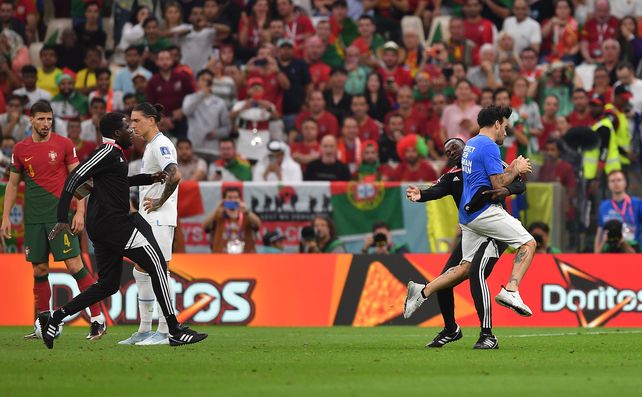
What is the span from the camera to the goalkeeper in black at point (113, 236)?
42.0 ft

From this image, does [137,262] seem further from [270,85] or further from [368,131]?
[270,85]

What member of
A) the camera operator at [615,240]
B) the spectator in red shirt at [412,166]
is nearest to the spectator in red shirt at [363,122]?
the spectator in red shirt at [412,166]

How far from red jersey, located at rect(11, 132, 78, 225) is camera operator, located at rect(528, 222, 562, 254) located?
7.48 metres

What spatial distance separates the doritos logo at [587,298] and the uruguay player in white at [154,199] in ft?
22.4

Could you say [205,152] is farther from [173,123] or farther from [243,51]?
[243,51]

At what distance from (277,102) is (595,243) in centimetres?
685

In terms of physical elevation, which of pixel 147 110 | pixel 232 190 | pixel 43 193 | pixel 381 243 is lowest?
pixel 381 243

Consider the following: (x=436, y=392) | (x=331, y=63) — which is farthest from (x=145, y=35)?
(x=436, y=392)

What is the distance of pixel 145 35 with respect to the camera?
82.7 feet

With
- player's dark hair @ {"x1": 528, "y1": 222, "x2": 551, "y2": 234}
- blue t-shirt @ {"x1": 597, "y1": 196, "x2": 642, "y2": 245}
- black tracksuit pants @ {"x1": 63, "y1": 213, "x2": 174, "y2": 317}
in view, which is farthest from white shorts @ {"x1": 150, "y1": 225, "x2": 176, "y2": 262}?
blue t-shirt @ {"x1": 597, "y1": 196, "x2": 642, "y2": 245}

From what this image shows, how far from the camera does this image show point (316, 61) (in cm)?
2516

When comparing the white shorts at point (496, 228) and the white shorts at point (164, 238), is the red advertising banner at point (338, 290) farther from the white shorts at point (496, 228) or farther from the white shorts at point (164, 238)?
the white shorts at point (496, 228)

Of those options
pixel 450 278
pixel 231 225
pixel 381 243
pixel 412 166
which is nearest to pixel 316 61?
pixel 412 166

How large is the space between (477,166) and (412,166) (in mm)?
8807
